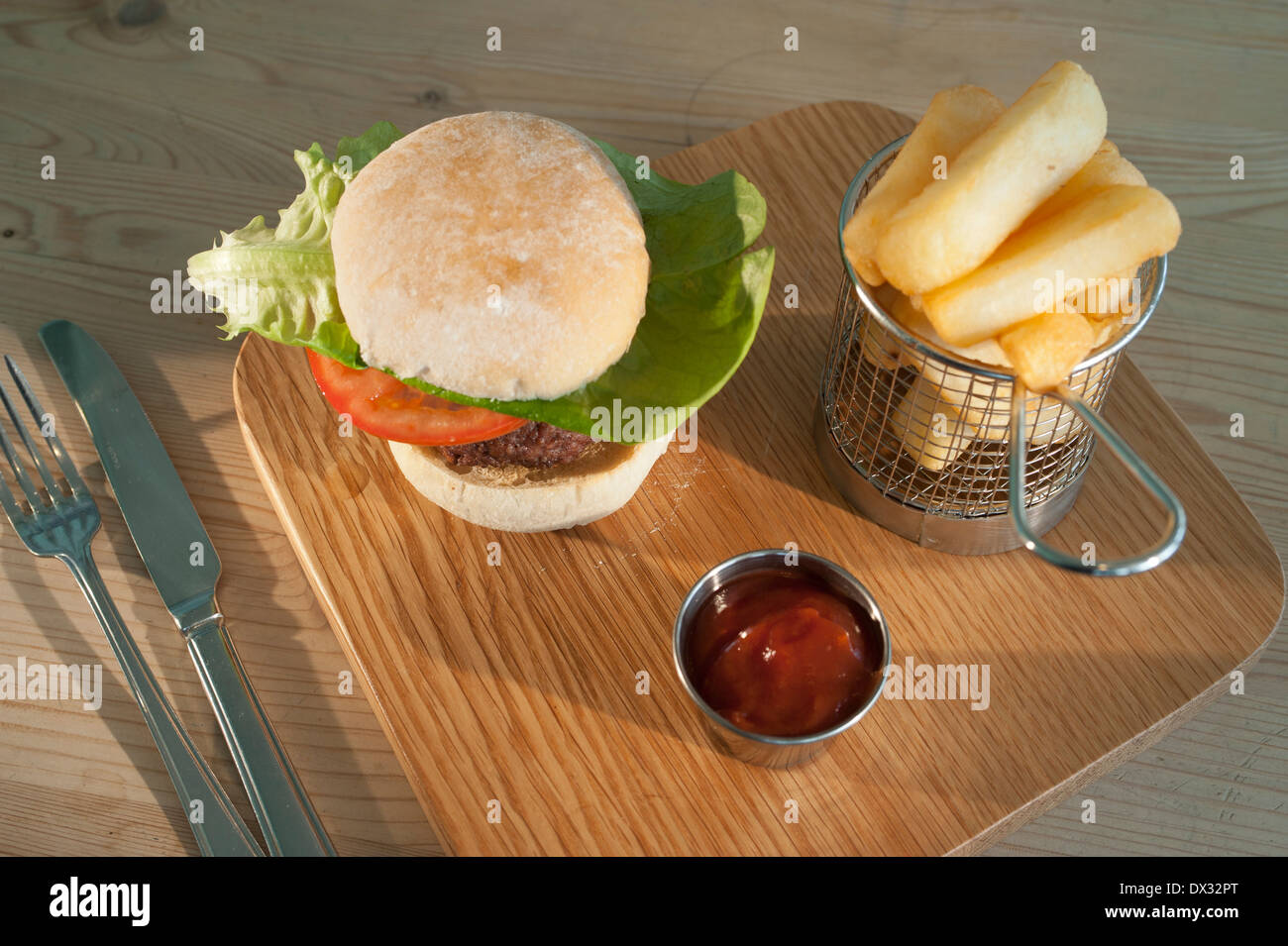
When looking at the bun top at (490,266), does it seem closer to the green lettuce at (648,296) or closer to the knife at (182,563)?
the green lettuce at (648,296)

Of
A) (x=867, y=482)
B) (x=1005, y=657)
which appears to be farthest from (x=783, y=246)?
(x=1005, y=657)

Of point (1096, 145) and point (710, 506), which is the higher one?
point (1096, 145)

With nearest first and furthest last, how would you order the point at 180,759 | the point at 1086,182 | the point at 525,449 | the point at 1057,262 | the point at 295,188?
the point at 1057,262 < the point at 1086,182 < the point at 180,759 < the point at 525,449 < the point at 295,188

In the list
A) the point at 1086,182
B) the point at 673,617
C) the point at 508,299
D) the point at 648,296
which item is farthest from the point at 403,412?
the point at 1086,182

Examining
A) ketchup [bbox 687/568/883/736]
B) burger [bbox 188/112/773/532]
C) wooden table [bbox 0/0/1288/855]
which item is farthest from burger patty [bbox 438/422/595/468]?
wooden table [bbox 0/0/1288/855]

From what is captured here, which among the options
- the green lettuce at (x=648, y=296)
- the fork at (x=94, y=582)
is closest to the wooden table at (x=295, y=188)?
the fork at (x=94, y=582)

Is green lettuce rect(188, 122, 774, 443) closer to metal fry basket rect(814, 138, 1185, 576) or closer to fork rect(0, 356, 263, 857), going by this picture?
metal fry basket rect(814, 138, 1185, 576)

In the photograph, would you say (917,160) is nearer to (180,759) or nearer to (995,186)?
(995,186)

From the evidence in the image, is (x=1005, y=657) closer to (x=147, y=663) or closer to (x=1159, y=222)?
(x=1159, y=222)
